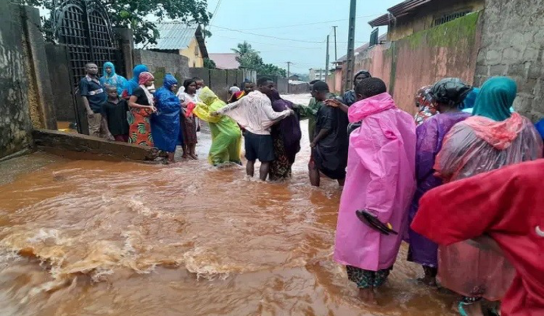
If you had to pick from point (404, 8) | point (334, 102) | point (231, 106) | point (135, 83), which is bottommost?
point (231, 106)

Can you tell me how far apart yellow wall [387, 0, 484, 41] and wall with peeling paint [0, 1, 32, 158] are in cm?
1064

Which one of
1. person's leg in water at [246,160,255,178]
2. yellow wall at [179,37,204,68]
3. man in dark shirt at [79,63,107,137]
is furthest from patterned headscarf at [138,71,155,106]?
yellow wall at [179,37,204,68]

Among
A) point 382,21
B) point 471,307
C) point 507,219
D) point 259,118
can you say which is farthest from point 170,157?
point 382,21

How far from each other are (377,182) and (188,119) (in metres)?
5.56

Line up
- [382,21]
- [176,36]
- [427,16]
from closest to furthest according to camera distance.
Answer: [427,16]
[382,21]
[176,36]

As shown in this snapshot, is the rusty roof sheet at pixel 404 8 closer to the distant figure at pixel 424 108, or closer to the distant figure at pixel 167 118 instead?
the distant figure at pixel 167 118

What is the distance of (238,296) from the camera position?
283 centimetres

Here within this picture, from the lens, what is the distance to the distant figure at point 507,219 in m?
1.33

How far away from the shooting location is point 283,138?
18.4ft

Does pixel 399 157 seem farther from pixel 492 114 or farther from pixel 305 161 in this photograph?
pixel 305 161

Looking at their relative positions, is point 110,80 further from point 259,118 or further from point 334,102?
point 334,102

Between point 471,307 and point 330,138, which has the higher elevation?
point 330,138

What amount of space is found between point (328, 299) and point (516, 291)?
1.43m

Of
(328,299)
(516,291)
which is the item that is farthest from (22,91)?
(516,291)
